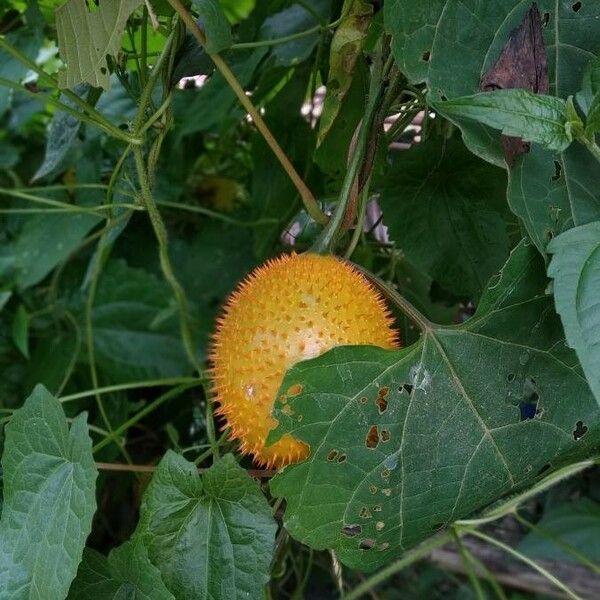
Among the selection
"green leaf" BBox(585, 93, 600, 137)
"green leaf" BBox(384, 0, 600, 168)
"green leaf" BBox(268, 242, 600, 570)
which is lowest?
"green leaf" BBox(268, 242, 600, 570)

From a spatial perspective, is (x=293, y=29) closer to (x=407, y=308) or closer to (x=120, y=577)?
(x=407, y=308)

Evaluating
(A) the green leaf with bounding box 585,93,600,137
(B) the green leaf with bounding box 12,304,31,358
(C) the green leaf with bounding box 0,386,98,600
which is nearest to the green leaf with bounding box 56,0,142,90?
(C) the green leaf with bounding box 0,386,98,600

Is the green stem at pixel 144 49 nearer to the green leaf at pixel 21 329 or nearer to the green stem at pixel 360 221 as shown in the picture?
the green stem at pixel 360 221

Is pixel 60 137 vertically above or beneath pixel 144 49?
beneath

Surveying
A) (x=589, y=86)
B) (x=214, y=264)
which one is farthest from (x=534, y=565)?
(x=214, y=264)

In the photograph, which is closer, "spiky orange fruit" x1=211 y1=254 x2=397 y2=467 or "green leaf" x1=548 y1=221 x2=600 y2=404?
"green leaf" x1=548 y1=221 x2=600 y2=404

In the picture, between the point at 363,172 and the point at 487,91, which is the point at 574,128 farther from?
the point at 363,172

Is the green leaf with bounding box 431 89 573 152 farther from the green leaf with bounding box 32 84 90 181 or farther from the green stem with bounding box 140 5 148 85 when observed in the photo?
the green leaf with bounding box 32 84 90 181
